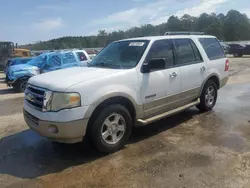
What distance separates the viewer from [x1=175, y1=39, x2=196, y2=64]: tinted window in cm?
579

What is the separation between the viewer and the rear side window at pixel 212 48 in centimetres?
660

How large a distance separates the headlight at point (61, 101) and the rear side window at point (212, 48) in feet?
12.5

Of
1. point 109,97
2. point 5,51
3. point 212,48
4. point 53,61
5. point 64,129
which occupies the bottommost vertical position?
point 64,129

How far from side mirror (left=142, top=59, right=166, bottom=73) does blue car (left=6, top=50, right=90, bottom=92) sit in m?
7.97

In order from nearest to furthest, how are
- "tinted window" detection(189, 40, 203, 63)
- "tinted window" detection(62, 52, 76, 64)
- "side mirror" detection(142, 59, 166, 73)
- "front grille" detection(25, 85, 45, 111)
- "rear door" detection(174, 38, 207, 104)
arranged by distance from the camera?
"front grille" detection(25, 85, 45, 111) < "side mirror" detection(142, 59, 166, 73) < "rear door" detection(174, 38, 207, 104) < "tinted window" detection(189, 40, 203, 63) < "tinted window" detection(62, 52, 76, 64)

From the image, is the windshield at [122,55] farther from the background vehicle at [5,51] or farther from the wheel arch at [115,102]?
the background vehicle at [5,51]

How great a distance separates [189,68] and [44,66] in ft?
30.4

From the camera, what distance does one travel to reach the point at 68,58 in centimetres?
1314

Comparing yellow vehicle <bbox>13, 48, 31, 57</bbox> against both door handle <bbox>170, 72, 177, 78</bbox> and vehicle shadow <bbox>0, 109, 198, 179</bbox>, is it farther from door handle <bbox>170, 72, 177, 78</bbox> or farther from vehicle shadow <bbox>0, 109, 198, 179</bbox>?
door handle <bbox>170, 72, 177, 78</bbox>

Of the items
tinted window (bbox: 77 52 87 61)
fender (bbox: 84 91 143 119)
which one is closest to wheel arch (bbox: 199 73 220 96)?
fender (bbox: 84 91 143 119)

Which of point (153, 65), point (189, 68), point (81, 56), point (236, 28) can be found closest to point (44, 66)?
point (81, 56)

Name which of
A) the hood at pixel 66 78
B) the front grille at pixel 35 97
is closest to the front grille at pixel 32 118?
the front grille at pixel 35 97

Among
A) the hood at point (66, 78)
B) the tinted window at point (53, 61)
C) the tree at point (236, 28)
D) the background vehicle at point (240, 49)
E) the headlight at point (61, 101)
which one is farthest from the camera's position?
the tree at point (236, 28)

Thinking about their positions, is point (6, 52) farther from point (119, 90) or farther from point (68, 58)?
point (119, 90)
